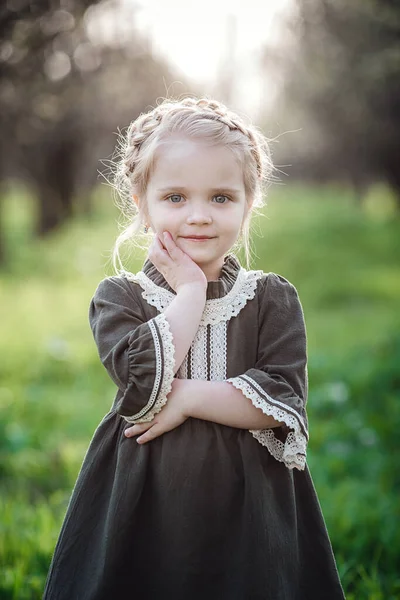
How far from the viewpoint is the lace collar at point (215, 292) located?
2.12m

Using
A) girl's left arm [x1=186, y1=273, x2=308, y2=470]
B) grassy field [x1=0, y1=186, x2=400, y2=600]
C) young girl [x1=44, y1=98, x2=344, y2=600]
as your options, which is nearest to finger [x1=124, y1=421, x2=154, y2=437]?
young girl [x1=44, y1=98, x2=344, y2=600]

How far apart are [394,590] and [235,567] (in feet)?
4.92

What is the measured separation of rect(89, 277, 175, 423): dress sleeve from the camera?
6.33 ft

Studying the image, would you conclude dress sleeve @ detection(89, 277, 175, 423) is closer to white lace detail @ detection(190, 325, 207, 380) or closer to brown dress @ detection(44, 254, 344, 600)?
brown dress @ detection(44, 254, 344, 600)

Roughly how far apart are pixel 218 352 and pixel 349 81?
929 centimetres

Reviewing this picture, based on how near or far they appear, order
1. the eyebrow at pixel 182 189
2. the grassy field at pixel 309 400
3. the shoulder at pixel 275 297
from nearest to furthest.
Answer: the eyebrow at pixel 182 189 < the shoulder at pixel 275 297 < the grassy field at pixel 309 400

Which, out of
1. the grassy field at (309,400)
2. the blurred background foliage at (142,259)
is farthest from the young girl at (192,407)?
the grassy field at (309,400)

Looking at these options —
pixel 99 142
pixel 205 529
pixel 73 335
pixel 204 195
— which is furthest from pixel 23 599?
pixel 99 142

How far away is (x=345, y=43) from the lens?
934 cm

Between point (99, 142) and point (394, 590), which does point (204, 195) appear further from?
point (99, 142)

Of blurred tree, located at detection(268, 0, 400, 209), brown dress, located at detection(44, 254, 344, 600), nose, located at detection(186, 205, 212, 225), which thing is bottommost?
brown dress, located at detection(44, 254, 344, 600)

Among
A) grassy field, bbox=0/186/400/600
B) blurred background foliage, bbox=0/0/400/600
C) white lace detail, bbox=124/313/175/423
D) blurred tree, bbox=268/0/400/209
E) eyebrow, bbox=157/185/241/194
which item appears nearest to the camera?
white lace detail, bbox=124/313/175/423

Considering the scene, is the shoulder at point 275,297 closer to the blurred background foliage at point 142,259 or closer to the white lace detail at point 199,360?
the white lace detail at point 199,360

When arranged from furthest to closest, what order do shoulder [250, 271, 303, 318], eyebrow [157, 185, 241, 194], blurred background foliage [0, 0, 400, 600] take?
blurred background foliage [0, 0, 400, 600] → shoulder [250, 271, 303, 318] → eyebrow [157, 185, 241, 194]
